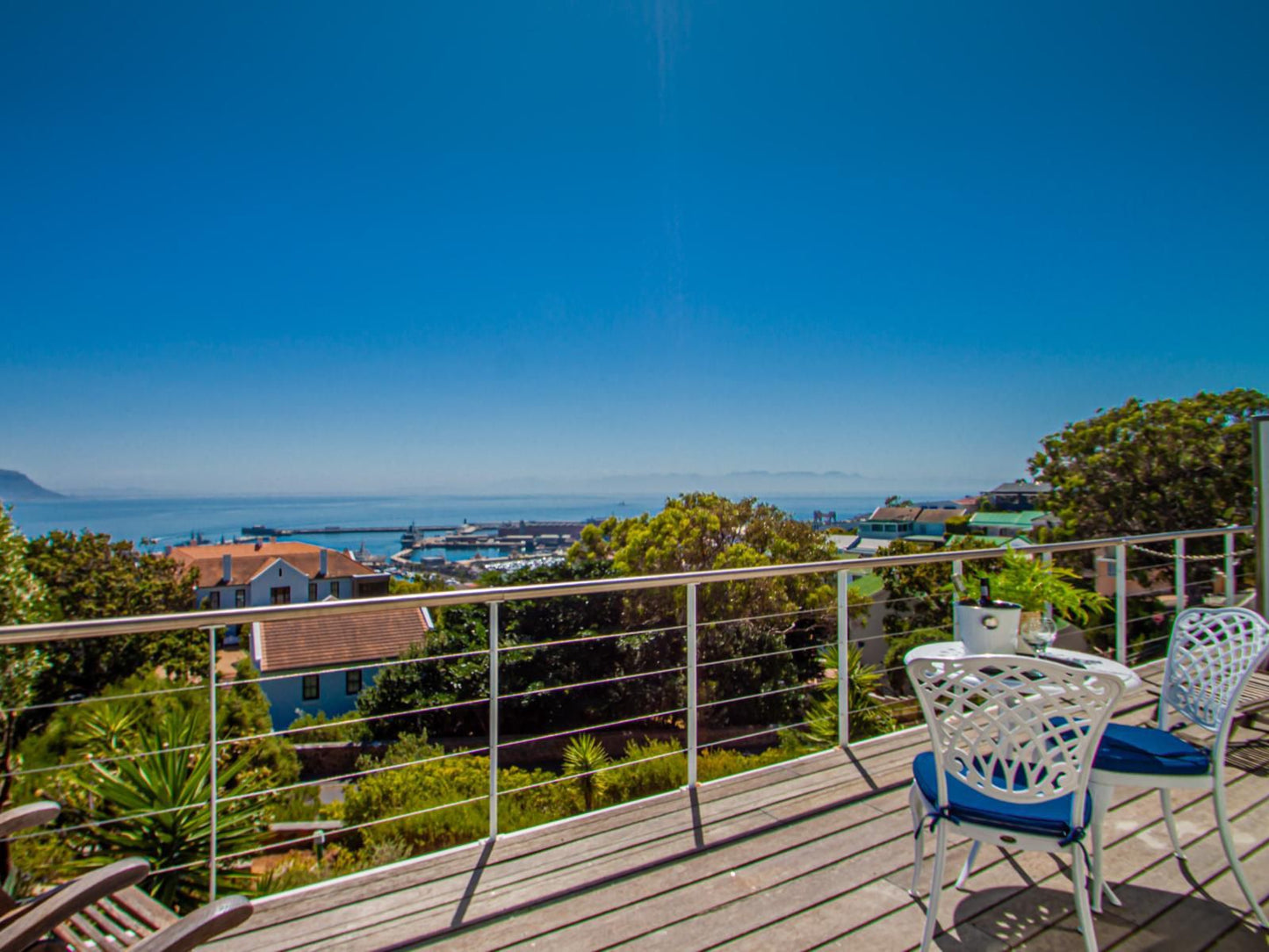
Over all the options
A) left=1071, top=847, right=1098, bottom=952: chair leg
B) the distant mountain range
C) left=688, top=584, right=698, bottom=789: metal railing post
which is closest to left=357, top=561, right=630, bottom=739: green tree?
left=688, top=584, right=698, bottom=789: metal railing post

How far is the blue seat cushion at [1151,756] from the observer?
2018mm

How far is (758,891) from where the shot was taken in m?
2.21

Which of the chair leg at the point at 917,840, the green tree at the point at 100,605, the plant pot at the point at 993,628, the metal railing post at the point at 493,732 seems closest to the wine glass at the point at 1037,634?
the plant pot at the point at 993,628

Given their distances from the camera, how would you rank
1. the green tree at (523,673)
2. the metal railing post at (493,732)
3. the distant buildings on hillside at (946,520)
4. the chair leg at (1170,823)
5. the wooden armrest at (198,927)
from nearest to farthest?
the wooden armrest at (198,927), the chair leg at (1170,823), the metal railing post at (493,732), the green tree at (523,673), the distant buildings on hillside at (946,520)

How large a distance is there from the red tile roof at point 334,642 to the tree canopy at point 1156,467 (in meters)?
22.7

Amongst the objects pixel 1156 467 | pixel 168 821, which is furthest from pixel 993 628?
pixel 1156 467

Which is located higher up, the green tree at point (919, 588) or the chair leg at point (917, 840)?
the chair leg at point (917, 840)

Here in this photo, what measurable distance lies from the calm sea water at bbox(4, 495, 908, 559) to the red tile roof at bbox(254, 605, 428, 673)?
40.4m

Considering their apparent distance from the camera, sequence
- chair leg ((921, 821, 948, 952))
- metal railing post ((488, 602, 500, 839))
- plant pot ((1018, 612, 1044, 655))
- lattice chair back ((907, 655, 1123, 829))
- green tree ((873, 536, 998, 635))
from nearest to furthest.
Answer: lattice chair back ((907, 655, 1123, 829))
chair leg ((921, 821, 948, 952))
metal railing post ((488, 602, 500, 839))
plant pot ((1018, 612, 1044, 655))
green tree ((873, 536, 998, 635))

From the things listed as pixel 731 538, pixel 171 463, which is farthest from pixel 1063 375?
pixel 171 463

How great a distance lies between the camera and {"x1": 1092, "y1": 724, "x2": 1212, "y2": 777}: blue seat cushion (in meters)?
2.02

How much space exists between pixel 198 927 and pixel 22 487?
135 m

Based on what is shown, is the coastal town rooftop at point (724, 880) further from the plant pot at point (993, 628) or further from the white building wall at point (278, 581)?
the white building wall at point (278, 581)

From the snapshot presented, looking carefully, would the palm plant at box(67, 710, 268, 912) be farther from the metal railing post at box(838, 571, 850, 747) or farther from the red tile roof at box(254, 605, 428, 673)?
the red tile roof at box(254, 605, 428, 673)
